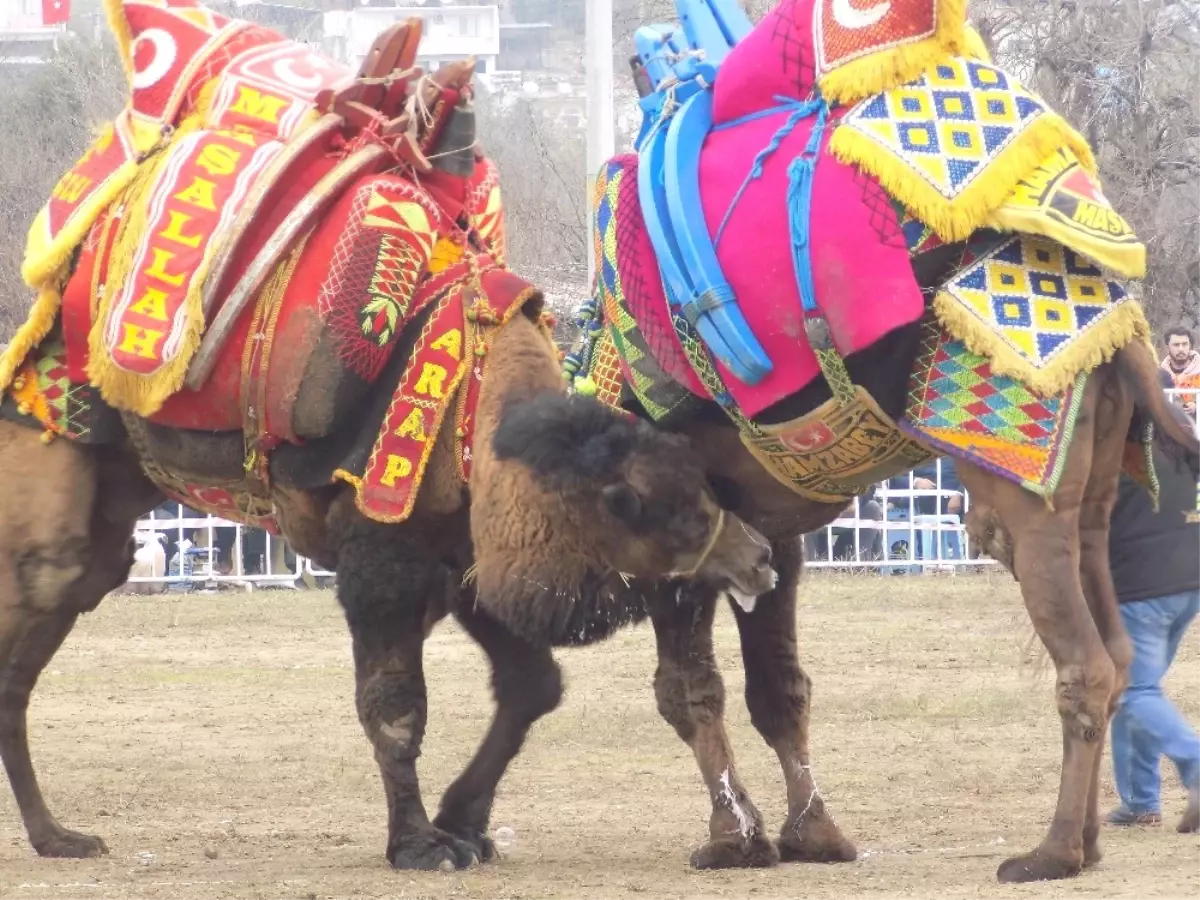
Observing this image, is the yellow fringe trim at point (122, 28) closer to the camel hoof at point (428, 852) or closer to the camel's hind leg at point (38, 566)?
the camel's hind leg at point (38, 566)

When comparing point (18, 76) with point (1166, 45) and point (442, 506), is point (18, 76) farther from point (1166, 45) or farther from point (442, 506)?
point (442, 506)

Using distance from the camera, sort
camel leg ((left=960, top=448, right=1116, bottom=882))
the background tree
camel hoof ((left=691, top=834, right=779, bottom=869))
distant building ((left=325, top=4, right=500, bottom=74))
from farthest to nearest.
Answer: distant building ((left=325, top=4, right=500, bottom=74))
the background tree
camel hoof ((left=691, top=834, right=779, bottom=869))
camel leg ((left=960, top=448, right=1116, bottom=882))

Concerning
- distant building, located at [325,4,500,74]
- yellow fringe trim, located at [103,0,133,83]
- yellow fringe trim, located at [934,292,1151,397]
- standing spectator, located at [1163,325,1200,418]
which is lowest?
yellow fringe trim, located at [934,292,1151,397]

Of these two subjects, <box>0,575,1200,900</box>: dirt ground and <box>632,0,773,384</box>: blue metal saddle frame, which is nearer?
<box>632,0,773,384</box>: blue metal saddle frame

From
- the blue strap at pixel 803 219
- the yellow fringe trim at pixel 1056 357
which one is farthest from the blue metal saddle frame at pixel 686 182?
the yellow fringe trim at pixel 1056 357

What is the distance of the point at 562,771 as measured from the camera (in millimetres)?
8602

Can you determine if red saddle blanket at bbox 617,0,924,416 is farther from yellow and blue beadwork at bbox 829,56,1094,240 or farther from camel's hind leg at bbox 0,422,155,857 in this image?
camel's hind leg at bbox 0,422,155,857

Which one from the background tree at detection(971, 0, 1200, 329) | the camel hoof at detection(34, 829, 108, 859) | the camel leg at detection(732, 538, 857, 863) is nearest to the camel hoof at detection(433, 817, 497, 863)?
the camel leg at detection(732, 538, 857, 863)

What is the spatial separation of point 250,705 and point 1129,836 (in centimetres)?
508

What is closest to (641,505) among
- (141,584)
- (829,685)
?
(829,685)

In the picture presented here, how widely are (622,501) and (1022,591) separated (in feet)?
3.69

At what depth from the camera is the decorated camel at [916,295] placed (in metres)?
5.46

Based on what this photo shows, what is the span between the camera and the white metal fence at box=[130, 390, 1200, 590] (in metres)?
16.7

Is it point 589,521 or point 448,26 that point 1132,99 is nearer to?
point 589,521
